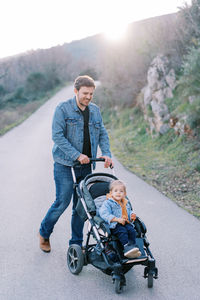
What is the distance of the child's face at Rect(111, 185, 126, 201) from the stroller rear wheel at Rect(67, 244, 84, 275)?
744 mm

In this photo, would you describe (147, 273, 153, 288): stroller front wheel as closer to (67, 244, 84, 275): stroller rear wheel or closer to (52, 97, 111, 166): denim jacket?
(67, 244, 84, 275): stroller rear wheel

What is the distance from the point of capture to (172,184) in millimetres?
7863

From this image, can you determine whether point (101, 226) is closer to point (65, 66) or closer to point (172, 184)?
point (172, 184)

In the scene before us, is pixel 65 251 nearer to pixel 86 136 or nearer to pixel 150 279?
pixel 150 279

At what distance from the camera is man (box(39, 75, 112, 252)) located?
13.9ft

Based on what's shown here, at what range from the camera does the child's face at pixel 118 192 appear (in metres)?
4.06

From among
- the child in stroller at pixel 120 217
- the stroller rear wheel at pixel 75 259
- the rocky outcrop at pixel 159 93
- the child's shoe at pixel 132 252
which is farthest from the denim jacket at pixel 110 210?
the rocky outcrop at pixel 159 93

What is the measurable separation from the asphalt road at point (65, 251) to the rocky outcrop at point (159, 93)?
4.04m

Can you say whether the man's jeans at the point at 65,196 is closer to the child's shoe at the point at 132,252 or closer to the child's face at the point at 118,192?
the child's face at the point at 118,192

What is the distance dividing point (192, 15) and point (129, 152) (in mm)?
5070

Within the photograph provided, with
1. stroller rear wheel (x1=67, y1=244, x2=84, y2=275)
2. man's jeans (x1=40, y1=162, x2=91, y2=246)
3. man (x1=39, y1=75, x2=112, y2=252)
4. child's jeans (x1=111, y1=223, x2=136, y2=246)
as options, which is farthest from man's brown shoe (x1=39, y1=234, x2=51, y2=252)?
child's jeans (x1=111, y1=223, x2=136, y2=246)

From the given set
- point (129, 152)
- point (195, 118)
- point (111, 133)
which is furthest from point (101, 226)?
point (111, 133)

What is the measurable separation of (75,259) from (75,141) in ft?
4.67

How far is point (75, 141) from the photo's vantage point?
173 inches
